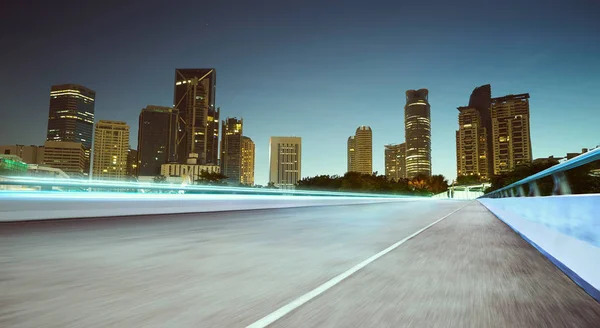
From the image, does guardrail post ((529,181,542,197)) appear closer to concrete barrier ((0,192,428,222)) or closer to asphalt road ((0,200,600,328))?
asphalt road ((0,200,600,328))

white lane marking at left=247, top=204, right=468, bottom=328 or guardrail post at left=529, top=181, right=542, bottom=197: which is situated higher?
guardrail post at left=529, top=181, right=542, bottom=197

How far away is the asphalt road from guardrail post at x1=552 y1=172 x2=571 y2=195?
44.7 inches

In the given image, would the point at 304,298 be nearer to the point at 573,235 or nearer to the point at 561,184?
the point at 573,235

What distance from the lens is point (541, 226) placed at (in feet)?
24.4

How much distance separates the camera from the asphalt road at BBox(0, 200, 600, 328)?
11.6 feet

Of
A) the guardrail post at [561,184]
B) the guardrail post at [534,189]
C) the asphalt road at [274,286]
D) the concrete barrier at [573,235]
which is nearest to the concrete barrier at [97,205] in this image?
the asphalt road at [274,286]

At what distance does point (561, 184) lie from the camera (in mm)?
7012

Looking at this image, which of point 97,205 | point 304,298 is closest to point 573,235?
point 304,298

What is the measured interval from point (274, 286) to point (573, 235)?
3545mm

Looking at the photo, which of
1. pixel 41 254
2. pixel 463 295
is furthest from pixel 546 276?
pixel 41 254

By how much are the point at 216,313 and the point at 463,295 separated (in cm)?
246

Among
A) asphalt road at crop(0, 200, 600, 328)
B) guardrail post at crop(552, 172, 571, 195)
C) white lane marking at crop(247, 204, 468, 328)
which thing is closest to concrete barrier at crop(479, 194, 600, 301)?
asphalt road at crop(0, 200, 600, 328)

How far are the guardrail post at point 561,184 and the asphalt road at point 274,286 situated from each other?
3.72 ft

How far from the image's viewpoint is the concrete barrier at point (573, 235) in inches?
170
